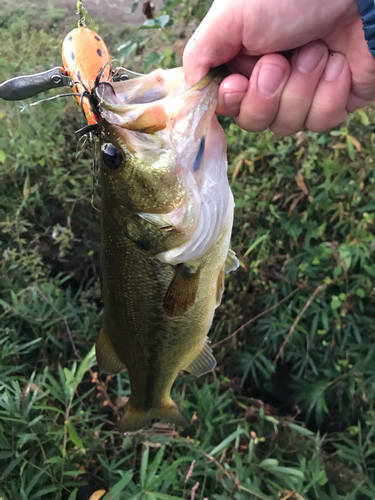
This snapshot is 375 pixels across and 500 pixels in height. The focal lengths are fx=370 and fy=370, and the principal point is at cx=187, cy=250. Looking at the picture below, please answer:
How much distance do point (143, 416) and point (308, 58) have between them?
1500 millimetres

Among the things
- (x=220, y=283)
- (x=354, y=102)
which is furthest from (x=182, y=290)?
(x=354, y=102)

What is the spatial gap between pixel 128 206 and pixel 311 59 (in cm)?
74

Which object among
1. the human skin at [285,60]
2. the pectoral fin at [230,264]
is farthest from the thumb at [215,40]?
the pectoral fin at [230,264]

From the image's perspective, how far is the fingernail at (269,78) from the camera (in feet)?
3.59

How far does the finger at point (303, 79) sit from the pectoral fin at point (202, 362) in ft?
3.03

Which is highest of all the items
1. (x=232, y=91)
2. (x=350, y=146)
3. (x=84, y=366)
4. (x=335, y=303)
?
(x=232, y=91)

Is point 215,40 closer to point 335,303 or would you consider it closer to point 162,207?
point 162,207

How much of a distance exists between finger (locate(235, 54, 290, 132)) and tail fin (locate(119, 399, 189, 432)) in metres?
1.20

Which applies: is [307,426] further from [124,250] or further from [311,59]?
[311,59]

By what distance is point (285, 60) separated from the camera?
3.69 ft

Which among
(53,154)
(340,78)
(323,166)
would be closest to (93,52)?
(340,78)

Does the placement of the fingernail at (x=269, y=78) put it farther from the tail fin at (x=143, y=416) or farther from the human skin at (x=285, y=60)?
the tail fin at (x=143, y=416)

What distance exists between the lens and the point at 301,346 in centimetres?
252

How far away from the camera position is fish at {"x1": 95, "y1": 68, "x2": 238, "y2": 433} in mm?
980
